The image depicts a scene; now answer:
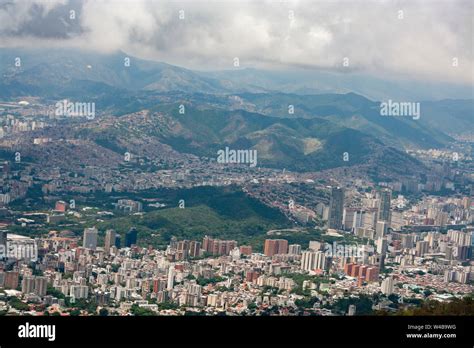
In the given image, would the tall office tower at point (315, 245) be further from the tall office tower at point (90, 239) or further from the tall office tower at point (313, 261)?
the tall office tower at point (90, 239)

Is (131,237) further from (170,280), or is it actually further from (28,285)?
(28,285)

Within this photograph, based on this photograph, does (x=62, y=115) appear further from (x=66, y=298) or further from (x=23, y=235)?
(x=66, y=298)

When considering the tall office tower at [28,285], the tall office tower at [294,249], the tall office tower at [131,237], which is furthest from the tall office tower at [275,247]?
the tall office tower at [28,285]

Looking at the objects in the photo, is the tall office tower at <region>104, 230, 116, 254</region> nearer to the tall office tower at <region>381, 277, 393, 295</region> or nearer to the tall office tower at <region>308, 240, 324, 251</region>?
the tall office tower at <region>308, 240, 324, 251</region>

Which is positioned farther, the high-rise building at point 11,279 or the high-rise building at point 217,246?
the high-rise building at point 217,246
